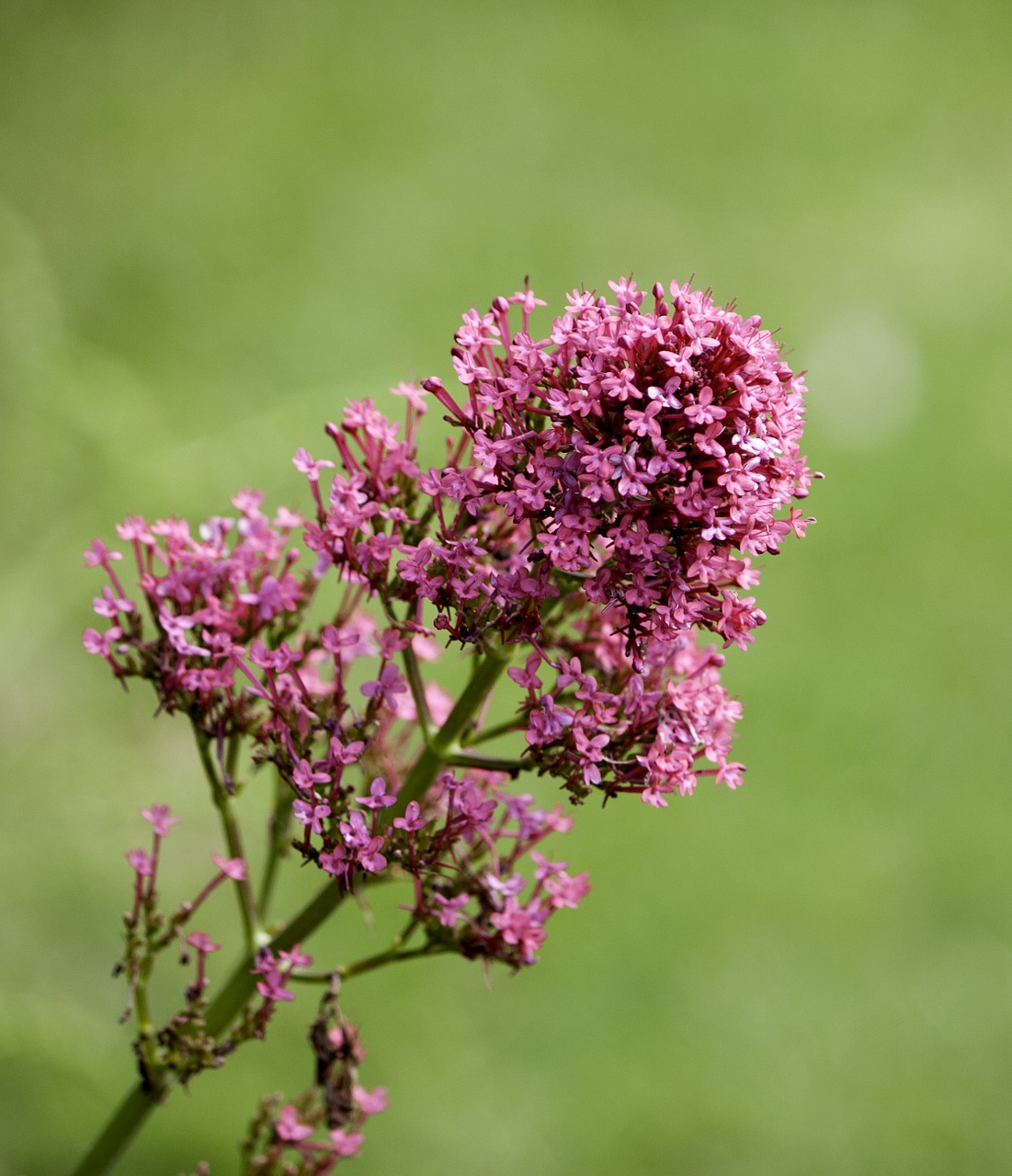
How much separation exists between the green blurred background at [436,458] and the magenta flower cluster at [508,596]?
1.51m

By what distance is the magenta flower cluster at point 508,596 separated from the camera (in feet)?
4.12

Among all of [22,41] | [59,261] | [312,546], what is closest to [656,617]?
[312,546]

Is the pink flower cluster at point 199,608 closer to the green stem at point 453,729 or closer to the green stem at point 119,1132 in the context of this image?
the green stem at point 453,729

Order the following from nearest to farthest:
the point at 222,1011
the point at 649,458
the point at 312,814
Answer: the point at 649,458 < the point at 312,814 < the point at 222,1011

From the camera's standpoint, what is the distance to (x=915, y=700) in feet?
14.1

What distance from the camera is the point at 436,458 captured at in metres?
4.52

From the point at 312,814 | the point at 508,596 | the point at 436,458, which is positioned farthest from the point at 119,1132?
the point at 436,458

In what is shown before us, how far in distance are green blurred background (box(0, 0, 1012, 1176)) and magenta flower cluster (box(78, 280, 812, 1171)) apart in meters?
1.51

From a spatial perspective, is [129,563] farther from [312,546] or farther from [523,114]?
[523,114]

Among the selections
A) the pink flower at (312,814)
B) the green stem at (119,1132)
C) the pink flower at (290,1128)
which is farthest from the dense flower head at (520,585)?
the pink flower at (290,1128)

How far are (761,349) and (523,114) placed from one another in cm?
493

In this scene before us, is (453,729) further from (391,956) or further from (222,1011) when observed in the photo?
(222,1011)

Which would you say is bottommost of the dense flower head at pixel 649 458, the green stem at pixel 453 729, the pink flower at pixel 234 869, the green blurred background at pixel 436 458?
the pink flower at pixel 234 869

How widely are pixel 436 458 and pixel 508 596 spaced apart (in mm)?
3230
